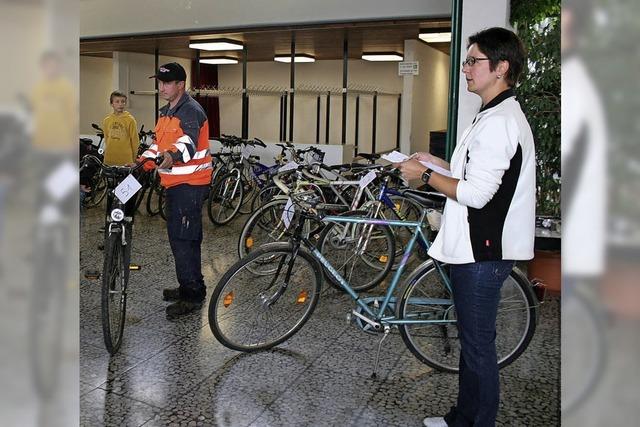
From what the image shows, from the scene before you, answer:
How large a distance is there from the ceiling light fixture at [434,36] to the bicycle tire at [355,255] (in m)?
5.55

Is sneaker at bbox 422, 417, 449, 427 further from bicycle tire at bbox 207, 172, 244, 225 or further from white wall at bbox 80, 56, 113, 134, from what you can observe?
white wall at bbox 80, 56, 113, 134

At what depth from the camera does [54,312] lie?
107 centimetres

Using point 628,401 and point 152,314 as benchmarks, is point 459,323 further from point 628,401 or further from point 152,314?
point 152,314

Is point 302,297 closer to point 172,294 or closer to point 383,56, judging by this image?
point 172,294

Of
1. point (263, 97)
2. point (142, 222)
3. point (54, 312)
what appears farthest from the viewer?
point (263, 97)

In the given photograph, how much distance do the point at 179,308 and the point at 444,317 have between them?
190cm

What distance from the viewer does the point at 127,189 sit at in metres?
3.66

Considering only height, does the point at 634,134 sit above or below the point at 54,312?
above

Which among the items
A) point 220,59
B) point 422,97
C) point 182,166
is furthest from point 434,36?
point 182,166

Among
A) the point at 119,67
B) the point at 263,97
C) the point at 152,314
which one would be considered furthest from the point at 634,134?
the point at 263,97

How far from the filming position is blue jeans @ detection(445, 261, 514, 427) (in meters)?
2.53

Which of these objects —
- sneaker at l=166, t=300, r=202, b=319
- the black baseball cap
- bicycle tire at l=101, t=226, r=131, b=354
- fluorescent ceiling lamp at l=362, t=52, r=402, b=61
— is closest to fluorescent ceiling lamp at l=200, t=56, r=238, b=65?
fluorescent ceiling lamp at l=362, t=52, r=402, b=61

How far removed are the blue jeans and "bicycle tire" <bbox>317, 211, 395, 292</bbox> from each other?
2180mm

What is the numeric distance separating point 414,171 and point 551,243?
9.25 ft
